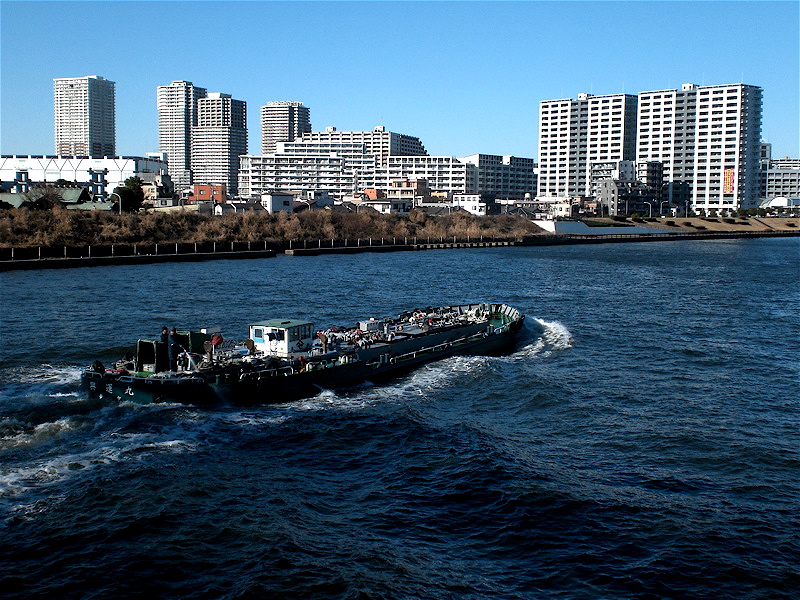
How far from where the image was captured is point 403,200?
148m

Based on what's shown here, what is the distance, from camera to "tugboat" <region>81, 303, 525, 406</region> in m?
25.5

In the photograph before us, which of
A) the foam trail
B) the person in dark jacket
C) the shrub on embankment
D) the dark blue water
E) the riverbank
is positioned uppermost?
the shrub on embankment

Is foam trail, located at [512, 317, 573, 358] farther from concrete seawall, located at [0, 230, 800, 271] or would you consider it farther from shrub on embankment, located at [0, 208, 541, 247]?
shrub on embankment, located at [0, 208, 541, 247]

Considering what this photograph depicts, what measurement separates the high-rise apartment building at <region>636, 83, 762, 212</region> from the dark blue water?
16072 centimetres

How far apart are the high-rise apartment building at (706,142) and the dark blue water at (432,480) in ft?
527

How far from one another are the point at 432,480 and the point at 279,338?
11453mm

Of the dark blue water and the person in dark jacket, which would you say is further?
the person in dark jacket

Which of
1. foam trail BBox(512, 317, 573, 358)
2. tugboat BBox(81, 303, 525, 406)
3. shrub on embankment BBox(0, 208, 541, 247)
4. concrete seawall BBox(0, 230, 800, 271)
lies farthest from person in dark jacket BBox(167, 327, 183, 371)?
shrub on embankment BBox(0, 208, 541, 247)

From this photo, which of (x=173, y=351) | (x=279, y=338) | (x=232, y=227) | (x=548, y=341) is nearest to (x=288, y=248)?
(x=232, y=227)

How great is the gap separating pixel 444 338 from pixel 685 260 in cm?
6533

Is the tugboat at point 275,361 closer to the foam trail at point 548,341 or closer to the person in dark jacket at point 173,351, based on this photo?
the person in dark jacket at point 173,351

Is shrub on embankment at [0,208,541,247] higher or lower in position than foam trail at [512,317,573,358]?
higher

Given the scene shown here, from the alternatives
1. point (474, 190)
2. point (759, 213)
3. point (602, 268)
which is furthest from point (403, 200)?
point (759, 213)

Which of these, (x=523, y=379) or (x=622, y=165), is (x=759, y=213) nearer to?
(x=622, y=165)
